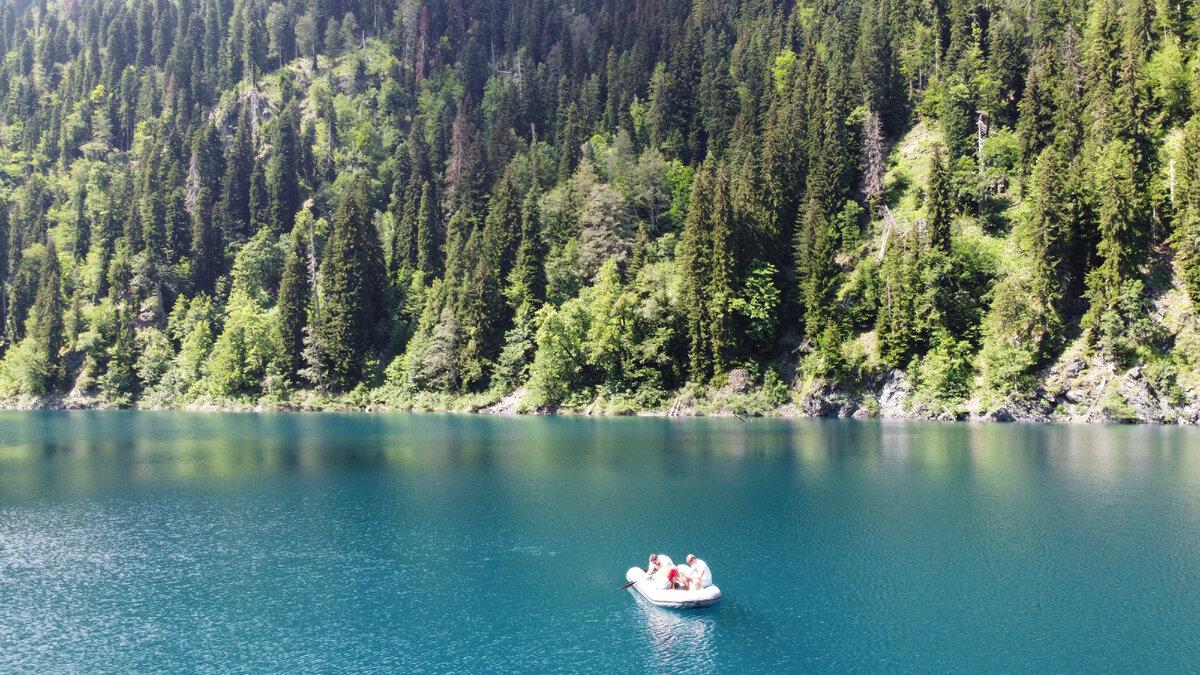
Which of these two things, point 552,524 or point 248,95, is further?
point 248,95

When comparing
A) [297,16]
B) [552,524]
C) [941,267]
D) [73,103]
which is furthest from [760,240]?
[73,103]

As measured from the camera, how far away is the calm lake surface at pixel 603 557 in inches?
885

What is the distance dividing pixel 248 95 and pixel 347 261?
7586cm

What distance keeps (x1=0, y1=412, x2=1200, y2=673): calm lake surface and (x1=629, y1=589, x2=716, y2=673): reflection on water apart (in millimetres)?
102

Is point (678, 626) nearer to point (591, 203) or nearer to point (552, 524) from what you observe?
point (552, 524)

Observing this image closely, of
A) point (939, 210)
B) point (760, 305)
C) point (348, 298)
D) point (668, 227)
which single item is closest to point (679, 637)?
point (760, 305)

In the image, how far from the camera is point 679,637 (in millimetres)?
23422

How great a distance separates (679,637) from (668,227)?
86279mm

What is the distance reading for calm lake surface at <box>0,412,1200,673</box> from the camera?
22.5 meters

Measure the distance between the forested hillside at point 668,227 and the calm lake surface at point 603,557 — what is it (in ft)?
74.7

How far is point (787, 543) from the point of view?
32.6m

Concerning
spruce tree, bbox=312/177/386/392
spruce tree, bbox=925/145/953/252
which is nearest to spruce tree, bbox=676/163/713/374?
spruce tree, bbox=925/145/953/252

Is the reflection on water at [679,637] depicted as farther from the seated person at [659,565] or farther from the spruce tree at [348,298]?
the spruce tree at [348,298]

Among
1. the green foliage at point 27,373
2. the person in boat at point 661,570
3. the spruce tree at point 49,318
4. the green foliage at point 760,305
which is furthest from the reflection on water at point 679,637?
the spruce tree at point 49,318
